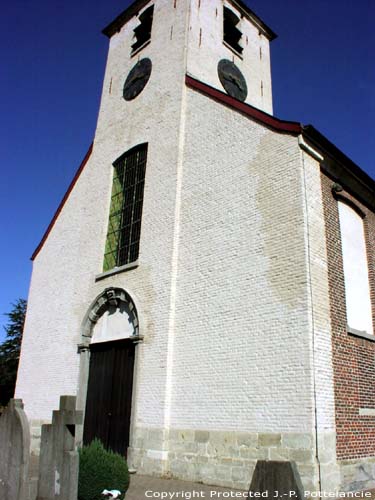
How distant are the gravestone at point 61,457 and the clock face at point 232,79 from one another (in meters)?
11.6

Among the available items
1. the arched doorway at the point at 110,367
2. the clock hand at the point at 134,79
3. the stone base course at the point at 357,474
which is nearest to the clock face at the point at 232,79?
the clock hand at the point at 134,79

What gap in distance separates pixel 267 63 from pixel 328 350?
516 inches

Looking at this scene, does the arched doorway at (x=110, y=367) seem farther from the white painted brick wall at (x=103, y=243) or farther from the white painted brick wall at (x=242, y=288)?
the white painted brick wall at (x=242, y=288)

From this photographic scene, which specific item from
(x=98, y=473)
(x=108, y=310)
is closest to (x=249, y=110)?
(x=108, y=310)

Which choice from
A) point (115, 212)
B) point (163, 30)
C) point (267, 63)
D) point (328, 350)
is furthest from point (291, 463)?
point (267, 63)

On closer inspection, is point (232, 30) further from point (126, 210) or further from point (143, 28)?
point (126, 210)

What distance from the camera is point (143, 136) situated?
13477mm

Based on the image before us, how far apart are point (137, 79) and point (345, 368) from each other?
1109cm

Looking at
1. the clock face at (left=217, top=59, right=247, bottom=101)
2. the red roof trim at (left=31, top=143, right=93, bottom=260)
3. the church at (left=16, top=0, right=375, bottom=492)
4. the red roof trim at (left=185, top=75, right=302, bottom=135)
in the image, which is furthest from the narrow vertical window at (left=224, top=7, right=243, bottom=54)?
the red roof trim at (left=31, top=143, right=93, bottom=260)

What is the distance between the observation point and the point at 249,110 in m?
10.4

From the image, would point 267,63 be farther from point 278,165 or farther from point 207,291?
point 207,291

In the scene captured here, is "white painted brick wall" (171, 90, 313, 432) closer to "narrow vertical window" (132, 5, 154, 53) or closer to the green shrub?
the green shrub

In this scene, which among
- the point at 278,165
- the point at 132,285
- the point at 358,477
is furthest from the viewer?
the point at 132,285

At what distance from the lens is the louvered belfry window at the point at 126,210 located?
12656 mm
